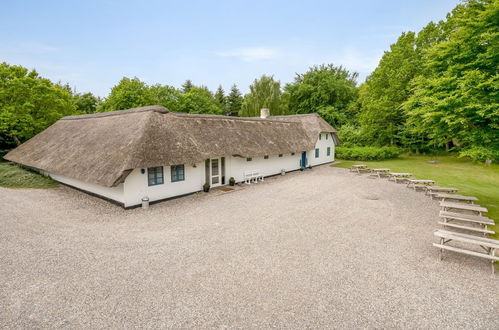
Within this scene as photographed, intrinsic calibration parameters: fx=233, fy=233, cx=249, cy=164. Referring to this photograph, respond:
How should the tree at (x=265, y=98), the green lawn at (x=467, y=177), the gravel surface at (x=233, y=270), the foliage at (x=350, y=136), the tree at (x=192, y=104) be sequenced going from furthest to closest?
the tree at (x=265, y=98) → the tree at (x=192, y=104) → the foliage at (x=350, y=136) → the green lawn at (x=467, y=177) → the gravel surface at (x=233, y=270)

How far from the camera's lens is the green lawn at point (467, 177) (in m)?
12.4

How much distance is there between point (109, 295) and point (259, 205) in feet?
25.2

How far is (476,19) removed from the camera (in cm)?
867

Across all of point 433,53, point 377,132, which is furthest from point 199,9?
point 377,132

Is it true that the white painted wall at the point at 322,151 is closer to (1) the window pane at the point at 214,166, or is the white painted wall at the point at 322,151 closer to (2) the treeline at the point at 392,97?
(2) the treeline at the point at 392,97

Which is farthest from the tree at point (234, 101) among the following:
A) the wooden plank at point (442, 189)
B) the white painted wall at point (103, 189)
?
the wooden plank at point (442, 189)

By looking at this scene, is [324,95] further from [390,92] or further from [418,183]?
[418,183]

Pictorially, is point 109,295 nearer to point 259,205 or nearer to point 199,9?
point 259,205

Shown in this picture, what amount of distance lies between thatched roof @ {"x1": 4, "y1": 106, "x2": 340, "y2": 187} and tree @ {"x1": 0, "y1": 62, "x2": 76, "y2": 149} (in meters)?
3.32

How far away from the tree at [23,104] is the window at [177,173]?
57.0ft

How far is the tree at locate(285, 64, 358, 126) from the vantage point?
117 ft

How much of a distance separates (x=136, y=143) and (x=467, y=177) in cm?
2375

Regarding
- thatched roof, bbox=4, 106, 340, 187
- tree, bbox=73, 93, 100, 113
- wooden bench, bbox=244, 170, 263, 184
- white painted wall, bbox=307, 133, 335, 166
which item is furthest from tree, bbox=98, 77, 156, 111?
white painted wall, bbox=307, 133, 335, 166

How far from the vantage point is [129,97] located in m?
31.0
